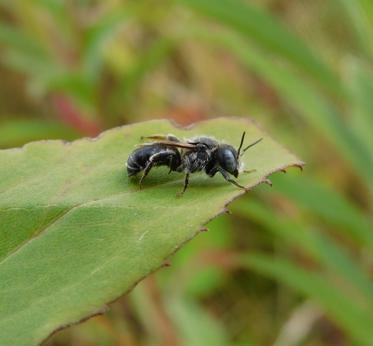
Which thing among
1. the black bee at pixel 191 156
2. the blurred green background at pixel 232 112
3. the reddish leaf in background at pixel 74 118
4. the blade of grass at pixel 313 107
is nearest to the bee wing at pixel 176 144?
the black bee at pixel 191 156

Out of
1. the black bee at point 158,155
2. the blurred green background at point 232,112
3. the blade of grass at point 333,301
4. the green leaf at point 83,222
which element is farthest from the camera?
the blurred green background at point 232,112

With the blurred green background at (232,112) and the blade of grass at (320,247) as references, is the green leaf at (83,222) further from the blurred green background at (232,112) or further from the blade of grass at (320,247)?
the blade of grass at (320,247)

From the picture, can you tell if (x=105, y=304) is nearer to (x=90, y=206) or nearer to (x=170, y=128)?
(x=90, y=206)

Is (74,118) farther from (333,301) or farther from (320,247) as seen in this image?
(333,301)

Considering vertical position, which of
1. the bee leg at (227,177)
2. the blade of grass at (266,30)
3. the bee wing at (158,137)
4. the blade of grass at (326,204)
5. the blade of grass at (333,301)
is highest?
the blade of grass at (266,30)

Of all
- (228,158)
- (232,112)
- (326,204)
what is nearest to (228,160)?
(228,158)

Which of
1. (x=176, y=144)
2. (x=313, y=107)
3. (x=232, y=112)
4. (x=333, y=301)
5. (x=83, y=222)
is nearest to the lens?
(x=83, y=222)

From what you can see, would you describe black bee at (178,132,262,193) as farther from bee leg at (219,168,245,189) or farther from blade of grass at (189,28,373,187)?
blade of grass at (189,28,373,187)

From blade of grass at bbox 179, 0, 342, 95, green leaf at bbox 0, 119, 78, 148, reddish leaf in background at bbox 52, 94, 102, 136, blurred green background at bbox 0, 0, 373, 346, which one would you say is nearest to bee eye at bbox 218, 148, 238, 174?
blurred green background at bbox 0, 0, 373, 346
